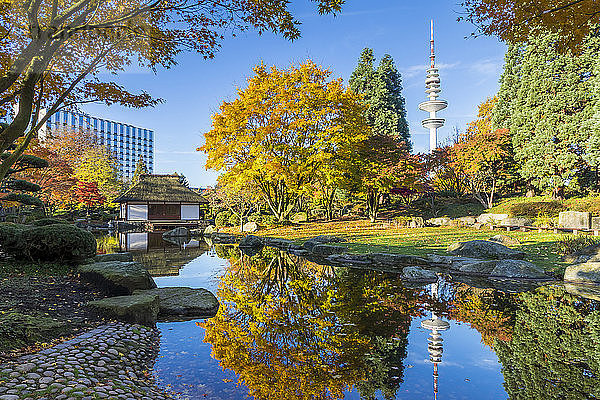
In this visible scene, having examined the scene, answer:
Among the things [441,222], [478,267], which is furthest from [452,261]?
[441,222]

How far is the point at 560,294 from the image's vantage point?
6508 mm

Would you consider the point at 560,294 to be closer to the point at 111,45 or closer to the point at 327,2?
the point at 327,2

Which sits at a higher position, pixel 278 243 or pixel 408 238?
pixel 408 238

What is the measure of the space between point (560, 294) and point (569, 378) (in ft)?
12.3

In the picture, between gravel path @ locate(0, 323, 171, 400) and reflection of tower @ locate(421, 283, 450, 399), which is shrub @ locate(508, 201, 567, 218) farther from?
gravel path @ locate(0, 323, 171, 400)

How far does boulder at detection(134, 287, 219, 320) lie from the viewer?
225 inches

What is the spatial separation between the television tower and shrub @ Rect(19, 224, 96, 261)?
1764 inches

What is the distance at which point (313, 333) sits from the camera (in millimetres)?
4762

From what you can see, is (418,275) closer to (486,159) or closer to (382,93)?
(486,159)

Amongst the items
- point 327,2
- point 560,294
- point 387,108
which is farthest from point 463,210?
point 327,2

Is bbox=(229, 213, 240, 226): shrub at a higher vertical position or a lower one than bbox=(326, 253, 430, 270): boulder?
higher

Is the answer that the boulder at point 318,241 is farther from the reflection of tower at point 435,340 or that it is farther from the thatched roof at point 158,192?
the thatched roof at point 158,192

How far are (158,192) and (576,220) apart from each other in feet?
97.8

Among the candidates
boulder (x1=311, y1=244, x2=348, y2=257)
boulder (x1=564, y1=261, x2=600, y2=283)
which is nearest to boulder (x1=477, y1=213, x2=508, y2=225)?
boulder (x1=311, y1=244, x2=348, y2=257)
